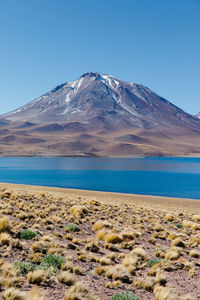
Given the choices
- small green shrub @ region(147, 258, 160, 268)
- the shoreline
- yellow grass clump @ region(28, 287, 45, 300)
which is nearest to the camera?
yellow grass clump @ region(28, 287, 45, 300)

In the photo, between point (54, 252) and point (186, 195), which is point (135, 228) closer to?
point (54, 252)

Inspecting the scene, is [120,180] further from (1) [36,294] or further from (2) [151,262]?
(1) [36,294]

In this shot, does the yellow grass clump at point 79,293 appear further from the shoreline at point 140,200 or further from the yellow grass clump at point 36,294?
the shoreline at point 140,200

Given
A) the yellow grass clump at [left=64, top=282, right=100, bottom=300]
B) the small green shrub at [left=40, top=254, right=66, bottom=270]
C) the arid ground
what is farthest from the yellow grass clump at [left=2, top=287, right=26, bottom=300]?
the small green shrub at [left=40, top=254, right=66, bottom=270]

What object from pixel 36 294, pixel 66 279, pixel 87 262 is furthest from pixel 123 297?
pixel 87 262

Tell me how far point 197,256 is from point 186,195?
47389 mm

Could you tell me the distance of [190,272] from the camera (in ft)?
32.2

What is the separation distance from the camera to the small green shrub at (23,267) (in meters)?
7.48

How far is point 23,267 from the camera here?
769 cm

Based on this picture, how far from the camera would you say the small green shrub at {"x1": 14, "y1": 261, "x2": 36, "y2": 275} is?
7.48 m

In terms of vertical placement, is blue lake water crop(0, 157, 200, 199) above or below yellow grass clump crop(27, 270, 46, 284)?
above

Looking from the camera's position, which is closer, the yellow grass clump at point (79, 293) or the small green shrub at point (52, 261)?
the yellow grass clump at point (79, 293)

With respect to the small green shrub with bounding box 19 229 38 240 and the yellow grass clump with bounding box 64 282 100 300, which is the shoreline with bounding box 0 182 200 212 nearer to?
the small green shrub with bounding box 19 229 38 240

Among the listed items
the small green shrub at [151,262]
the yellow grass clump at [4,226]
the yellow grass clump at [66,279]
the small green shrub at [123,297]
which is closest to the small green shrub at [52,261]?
the yellow grass clump at [66,279]
